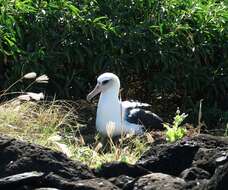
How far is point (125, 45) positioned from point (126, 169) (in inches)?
189

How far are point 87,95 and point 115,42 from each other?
624mm

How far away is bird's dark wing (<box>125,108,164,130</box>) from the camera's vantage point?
787 centimetres

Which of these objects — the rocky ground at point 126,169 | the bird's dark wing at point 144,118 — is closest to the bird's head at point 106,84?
the bird's dark wing at point 144,118

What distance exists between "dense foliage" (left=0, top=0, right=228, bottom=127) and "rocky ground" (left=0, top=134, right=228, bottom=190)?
4177 mm

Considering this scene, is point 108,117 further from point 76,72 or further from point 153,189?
point 153,189

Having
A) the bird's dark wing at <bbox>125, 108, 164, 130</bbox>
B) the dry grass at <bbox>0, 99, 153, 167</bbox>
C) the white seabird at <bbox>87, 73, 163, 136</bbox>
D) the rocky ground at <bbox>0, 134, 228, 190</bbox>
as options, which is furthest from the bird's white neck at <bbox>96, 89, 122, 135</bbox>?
the rocky ground at <bbox>0, 134, 228, 190</bbox>

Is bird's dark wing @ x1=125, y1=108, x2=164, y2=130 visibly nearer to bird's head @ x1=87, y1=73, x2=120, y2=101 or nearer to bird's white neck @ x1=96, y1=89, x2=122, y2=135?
bird's white neck @ x1=96, y1=89, x2=122, y2=135

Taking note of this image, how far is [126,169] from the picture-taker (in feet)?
12.7

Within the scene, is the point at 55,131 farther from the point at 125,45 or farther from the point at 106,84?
the point at 125,45

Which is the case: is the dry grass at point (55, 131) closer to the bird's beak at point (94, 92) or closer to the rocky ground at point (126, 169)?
the bird's beak at point (94, 92)

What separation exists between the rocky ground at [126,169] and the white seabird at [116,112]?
12.0ft

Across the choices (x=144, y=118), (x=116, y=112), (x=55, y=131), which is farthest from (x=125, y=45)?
(x=55, y=131)

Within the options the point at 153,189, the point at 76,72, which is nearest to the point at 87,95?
the point at 76,72

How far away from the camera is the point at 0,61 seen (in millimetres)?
8203
